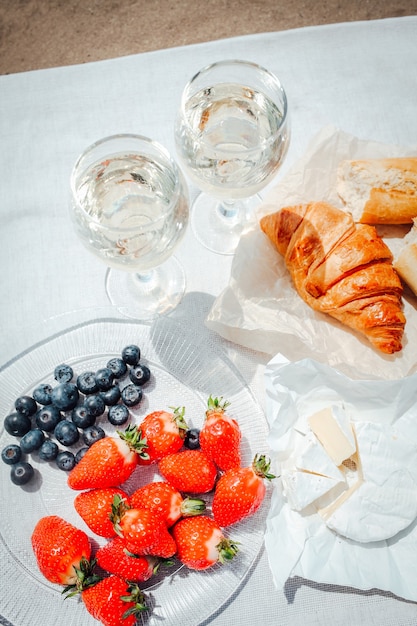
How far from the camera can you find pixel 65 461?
3.55ft

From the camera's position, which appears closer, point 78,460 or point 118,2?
point 78,460

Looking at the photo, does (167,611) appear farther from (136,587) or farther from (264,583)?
(264,583)

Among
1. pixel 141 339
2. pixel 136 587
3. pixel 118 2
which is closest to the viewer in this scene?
pixel 136 587

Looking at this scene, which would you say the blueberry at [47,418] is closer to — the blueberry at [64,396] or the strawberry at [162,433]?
the blueberry at [64,396]

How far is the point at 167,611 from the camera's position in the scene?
1.00 m

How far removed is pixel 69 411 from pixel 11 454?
0.13 meters

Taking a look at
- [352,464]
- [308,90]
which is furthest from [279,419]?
[308,90]

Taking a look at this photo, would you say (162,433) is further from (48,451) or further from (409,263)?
(409,263)

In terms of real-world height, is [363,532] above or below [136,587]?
above

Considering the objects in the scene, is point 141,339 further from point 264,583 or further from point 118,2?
point 118,2

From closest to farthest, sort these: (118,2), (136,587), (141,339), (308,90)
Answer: (136,587) → (141,339) → (308,90) → (118,2)

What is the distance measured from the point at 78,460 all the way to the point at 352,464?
52 centimetres

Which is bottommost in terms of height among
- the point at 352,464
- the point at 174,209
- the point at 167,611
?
the point at 167,611

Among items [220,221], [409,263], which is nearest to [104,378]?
[220,221]
